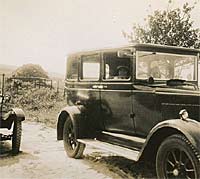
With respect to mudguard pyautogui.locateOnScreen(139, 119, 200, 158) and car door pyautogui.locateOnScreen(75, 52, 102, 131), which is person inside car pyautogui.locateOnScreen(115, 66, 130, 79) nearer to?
car door pyautogui.locateOnScreen(75, 52, 102, 131)

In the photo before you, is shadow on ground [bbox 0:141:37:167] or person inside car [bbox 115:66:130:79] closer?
person inside car [bbox 115:66:130:79]

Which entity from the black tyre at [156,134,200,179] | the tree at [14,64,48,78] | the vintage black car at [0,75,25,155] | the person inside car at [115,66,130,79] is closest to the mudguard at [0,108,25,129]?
the vintage black car at [0,75,25,155]

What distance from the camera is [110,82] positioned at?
2.68m

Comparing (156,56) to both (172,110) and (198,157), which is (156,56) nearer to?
(172,110)

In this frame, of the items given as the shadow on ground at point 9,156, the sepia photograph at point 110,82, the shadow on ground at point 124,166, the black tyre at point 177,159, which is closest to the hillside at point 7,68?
the sepia photograph at point 110,82

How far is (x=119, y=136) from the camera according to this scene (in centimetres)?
Result: 259

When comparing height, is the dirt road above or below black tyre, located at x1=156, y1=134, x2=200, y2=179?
below

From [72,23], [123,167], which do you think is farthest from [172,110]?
[72,23]

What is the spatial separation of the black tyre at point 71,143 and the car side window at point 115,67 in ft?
1.86

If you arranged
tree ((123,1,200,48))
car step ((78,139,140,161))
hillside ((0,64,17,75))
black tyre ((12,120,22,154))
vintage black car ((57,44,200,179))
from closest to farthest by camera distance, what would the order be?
1. vintage black car ((57,44,200,179))
2. car step ((78,139,140,161))
3. hillside ((0,64,17,75))
4. tree ((123,1,200,48))
5. black tyre ((12,120,22,154))

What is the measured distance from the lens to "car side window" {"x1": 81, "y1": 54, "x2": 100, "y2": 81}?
286cm

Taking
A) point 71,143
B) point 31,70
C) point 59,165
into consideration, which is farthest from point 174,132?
point 31,70

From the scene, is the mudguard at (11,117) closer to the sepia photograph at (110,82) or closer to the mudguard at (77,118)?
the sepia photograph at (110,82)

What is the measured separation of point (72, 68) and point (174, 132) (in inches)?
56.9
